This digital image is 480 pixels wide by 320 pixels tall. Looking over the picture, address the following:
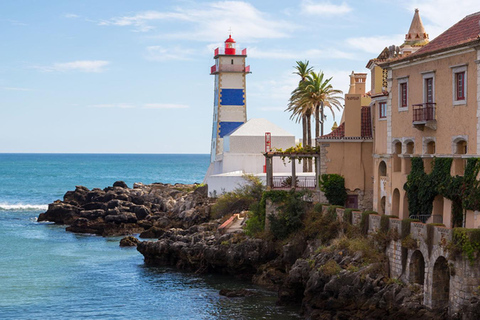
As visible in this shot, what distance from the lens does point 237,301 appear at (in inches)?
1403

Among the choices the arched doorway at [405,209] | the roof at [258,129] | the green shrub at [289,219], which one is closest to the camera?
the arched doorway at [405,209]

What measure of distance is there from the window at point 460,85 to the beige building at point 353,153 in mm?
10832

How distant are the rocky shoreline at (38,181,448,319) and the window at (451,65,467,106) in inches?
295

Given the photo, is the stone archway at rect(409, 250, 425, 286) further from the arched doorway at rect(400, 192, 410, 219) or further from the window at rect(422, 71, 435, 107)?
the window at rect(422, 71, 435, 107)

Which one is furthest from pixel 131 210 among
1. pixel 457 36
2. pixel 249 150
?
pixel 457 36

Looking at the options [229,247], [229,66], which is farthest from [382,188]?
[229,66]

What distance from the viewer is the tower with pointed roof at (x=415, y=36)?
40.6m

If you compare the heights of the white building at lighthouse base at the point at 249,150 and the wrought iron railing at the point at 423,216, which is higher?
the white building at lighthouse base at the point at 249,150

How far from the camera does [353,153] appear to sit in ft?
143

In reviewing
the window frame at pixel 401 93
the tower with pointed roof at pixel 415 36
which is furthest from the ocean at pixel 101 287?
the tower with pointed roof at pixel 415 36

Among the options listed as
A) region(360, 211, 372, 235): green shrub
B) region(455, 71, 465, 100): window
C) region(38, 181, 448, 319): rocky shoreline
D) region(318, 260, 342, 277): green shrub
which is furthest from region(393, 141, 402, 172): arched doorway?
region(318, 260, 342, 277): green shrub

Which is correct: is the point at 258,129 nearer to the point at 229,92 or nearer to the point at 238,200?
the point at 229,92

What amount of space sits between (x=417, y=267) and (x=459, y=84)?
26.1 feet

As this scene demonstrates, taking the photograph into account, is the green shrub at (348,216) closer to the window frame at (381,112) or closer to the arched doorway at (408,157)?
the arched doorway at (408,157)
